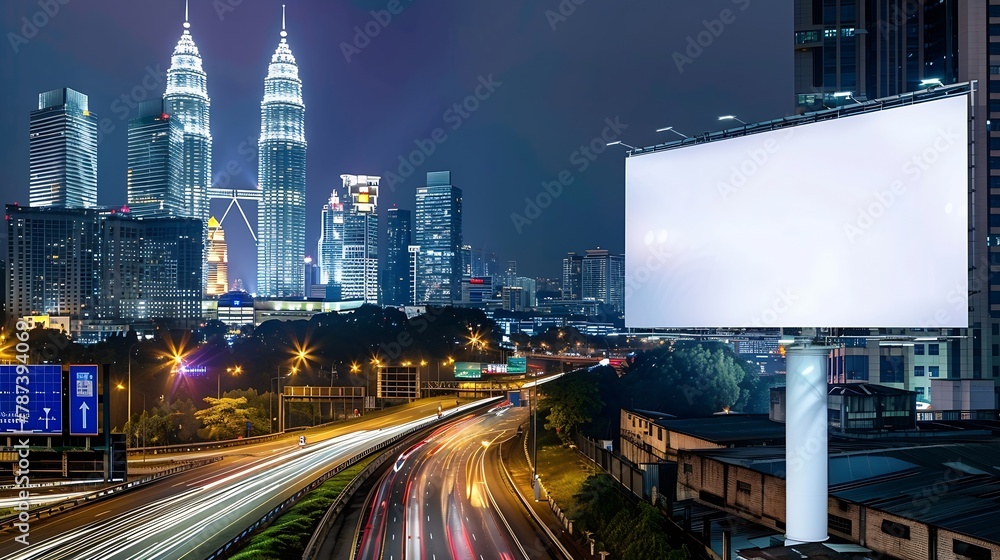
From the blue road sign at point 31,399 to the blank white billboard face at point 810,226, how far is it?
33.8m

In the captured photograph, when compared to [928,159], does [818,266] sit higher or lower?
lower

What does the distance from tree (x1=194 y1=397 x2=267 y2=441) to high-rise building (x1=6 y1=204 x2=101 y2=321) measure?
14302 centimetres

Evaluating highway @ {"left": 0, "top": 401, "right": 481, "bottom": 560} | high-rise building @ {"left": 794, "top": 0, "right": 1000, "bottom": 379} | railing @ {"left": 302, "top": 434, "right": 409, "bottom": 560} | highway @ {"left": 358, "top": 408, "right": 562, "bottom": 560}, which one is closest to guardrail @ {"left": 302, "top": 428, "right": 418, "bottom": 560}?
railing @ {"left": 302, "top": 434, "right": 409, "bottom": 560}

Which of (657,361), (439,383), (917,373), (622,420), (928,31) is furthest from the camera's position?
(439,383)

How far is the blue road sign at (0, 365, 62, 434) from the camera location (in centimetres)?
3953

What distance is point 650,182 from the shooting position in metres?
18.9

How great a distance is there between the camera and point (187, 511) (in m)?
38.2

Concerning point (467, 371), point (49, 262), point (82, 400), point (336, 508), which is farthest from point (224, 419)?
point (49, 262)

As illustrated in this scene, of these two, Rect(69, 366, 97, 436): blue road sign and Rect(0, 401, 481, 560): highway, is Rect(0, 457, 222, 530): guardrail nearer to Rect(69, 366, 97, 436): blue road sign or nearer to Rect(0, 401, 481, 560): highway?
Rect(0, 401, 481, 560): highway

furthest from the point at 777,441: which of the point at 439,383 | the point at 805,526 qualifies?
the point at 439,383

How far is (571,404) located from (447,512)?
24217mm

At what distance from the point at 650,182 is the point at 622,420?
42.6 m

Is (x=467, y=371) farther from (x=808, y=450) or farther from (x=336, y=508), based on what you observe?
(x=808, y=450)

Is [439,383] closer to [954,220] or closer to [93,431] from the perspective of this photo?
[93,431]
